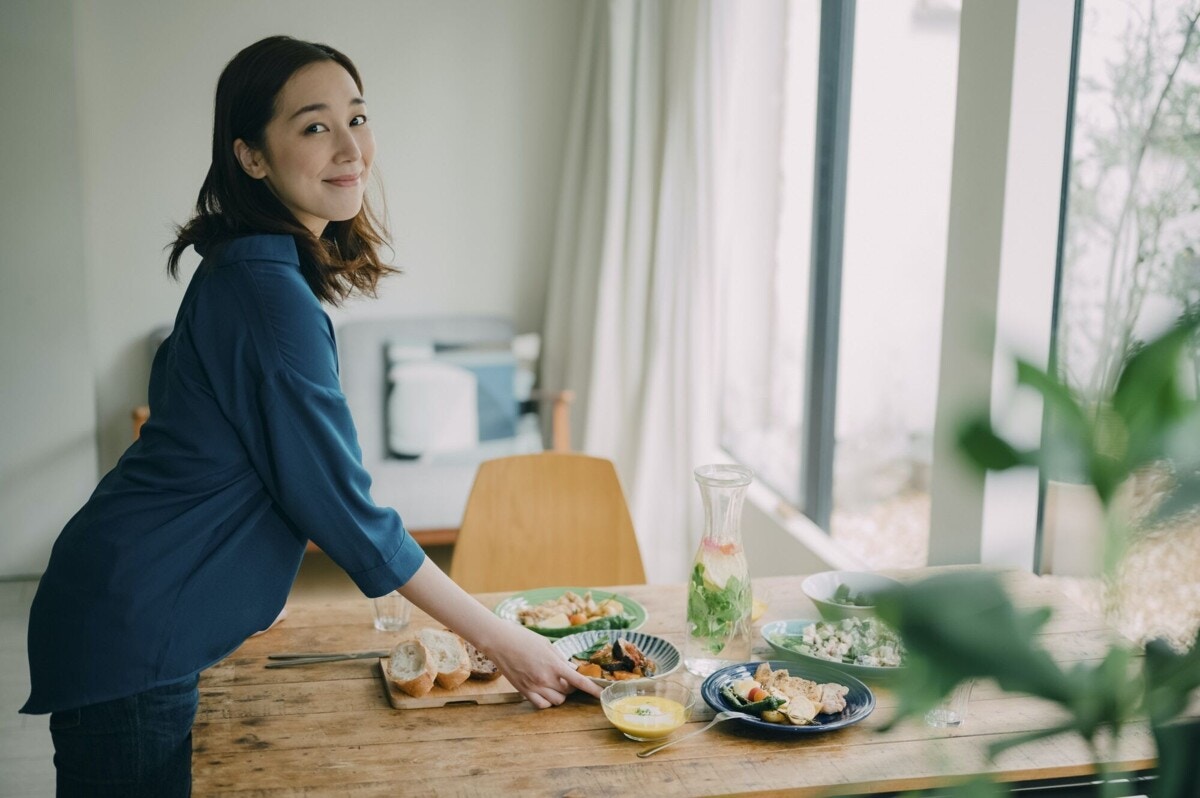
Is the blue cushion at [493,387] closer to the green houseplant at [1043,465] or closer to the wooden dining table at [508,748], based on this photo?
the wooden dining table at [508,748]

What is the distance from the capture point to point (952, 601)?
0.40 meters

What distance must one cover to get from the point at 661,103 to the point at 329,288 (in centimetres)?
257

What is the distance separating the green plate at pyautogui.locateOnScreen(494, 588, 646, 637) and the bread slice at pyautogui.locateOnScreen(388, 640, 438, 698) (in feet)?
0.71

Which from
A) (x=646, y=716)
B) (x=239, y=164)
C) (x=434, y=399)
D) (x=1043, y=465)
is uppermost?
(x=239, y=164)

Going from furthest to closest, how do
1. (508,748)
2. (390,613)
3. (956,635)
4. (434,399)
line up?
(434,399) < (390,613) < (508,748) < (956,635)

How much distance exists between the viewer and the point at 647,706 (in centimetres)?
142

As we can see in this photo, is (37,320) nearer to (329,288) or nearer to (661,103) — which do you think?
(661,103)

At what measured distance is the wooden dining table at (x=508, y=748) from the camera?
1277 mm

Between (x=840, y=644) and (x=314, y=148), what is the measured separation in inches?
39.2

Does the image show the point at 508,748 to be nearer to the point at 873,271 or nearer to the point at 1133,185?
the point at 1133,185

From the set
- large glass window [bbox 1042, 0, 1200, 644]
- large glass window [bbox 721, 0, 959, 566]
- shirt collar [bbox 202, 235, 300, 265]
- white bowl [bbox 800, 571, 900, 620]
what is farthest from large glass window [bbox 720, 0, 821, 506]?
shirt collar [bbox 202, 235, 300, 265]

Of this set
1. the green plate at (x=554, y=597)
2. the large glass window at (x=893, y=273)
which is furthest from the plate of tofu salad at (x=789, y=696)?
the large glass window at (x=893, y=273)

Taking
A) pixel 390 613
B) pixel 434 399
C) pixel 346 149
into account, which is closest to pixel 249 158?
pixel 346 149

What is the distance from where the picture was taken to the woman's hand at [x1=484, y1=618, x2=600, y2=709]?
146 cm
